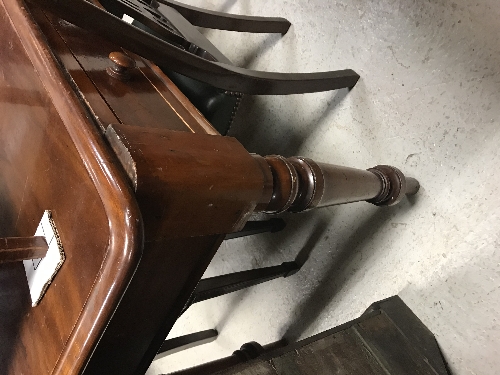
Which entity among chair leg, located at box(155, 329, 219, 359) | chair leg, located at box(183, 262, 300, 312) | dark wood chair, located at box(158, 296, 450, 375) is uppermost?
dark wood chair, located at box(158, 296, 450, 375)

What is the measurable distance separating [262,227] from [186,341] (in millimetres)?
456

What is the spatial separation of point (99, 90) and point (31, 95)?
10 centimetres

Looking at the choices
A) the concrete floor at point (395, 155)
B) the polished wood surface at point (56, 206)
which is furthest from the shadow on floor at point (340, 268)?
the polished wood surface at point (56, 206)

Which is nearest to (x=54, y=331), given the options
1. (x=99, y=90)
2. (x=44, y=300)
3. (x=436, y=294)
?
(x=44, y=300)

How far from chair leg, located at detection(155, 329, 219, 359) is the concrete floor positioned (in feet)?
0.44

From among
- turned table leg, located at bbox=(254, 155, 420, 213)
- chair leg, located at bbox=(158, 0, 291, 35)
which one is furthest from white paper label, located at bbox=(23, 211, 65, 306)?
chair leg, located at bbox=(158, 0, 291, 35)

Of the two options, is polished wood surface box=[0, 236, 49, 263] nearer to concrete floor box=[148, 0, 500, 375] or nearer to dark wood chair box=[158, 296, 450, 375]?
dark wood chair box=[158, 296, 450, 375]

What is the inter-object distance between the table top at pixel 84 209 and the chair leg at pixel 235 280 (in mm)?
320

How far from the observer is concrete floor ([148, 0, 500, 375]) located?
0.99m

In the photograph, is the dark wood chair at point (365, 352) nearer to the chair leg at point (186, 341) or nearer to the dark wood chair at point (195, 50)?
the chair leg at point (186, 341)

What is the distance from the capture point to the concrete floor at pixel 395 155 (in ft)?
3.25

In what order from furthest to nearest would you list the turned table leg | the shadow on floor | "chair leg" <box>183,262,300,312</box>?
the shadow on floor, "chair leg" <box>183,262,300,312</box>, the turned table leg

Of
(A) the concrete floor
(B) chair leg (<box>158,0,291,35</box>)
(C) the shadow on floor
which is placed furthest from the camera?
(B) chair leg (<box>158,0,291,35</box>)

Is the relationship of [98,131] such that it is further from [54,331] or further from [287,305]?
[287,305]
